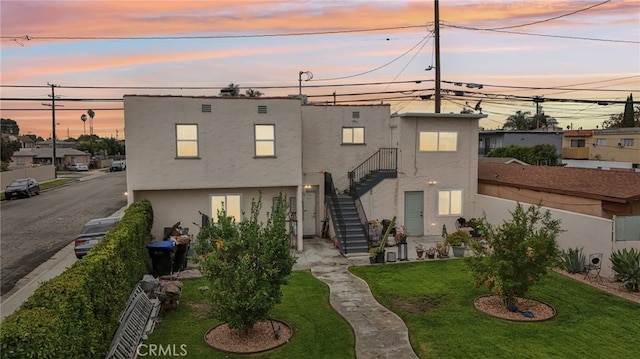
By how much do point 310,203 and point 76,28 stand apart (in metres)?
14.9

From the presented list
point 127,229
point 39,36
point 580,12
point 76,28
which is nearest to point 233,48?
point 76,28

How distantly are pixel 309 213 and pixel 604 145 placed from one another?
1586 inches

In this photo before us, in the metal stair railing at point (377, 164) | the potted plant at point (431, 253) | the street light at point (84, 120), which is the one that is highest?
the street light at point (84, 120)

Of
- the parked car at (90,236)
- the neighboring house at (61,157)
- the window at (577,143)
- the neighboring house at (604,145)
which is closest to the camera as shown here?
the parked car at (90,236)

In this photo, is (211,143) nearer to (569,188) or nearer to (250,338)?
(250,338)

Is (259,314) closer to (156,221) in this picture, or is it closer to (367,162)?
(156,221)

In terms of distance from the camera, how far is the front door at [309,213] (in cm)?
2180

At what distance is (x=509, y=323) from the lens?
36.4ft

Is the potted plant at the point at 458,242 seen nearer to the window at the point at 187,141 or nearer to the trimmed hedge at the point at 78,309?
the window at the point at 187,141

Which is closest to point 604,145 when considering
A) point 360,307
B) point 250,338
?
point 360,307

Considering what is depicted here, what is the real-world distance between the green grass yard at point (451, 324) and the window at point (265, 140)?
647 cm

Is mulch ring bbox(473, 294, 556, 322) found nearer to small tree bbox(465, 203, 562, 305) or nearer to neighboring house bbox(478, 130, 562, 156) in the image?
small tree bbox(465, 203, 562, 305)

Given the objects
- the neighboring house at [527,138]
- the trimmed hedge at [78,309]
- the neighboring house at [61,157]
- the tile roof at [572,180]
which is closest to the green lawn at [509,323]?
the tile roof at [572,180]

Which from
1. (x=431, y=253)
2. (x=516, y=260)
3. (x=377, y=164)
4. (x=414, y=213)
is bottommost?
(x=431, y=253)
